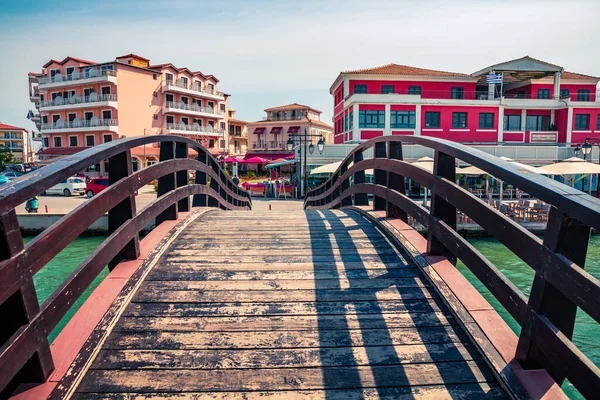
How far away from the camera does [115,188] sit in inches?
125

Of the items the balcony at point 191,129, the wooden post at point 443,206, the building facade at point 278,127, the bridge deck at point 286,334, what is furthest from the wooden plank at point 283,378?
the building facade at point 278,127

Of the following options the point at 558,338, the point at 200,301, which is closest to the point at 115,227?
the point at 200,301

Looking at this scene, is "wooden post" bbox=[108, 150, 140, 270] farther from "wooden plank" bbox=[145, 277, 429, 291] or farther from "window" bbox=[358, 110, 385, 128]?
"window" bbox=[358, 110, 385, 128]

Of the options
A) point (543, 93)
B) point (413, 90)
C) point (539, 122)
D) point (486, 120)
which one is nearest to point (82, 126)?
point (413, 90)

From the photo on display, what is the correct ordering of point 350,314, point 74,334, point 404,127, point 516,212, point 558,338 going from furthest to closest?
1. point 404,127
2. point 516,212
3. point 350,314
4. point 74,334
5. point 558,338

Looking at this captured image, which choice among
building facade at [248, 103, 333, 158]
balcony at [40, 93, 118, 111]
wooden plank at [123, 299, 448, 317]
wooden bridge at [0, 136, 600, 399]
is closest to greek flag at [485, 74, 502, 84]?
building facade at [248, 103, 333, 158]

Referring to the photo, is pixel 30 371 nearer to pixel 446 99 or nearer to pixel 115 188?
pixel 115 188

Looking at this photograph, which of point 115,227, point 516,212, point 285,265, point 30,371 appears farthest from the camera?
point 516,212

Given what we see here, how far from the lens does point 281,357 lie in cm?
252

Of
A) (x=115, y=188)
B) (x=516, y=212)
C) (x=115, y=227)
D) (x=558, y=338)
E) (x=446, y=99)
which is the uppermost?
(x=446, y=99)

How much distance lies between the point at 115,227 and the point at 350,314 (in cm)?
198

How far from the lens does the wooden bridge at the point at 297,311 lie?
2.03 meters

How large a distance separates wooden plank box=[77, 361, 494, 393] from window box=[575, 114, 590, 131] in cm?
4038

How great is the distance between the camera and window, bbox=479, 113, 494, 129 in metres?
34.7
